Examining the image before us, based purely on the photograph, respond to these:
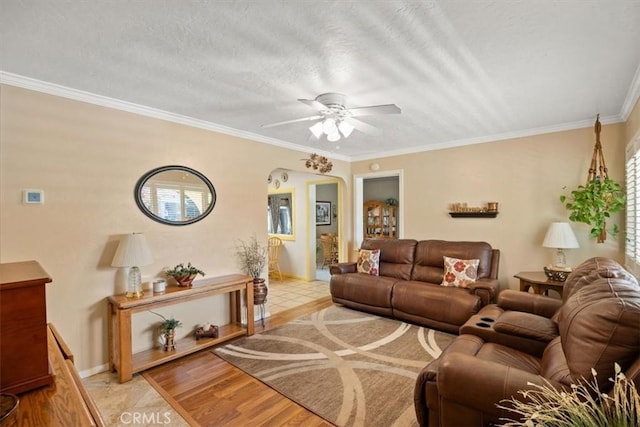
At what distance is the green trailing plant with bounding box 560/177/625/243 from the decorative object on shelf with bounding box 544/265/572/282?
49 centimetres

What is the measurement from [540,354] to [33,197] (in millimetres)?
3916

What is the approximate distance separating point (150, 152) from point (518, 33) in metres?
3.19

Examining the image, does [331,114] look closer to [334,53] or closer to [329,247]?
[334,53]

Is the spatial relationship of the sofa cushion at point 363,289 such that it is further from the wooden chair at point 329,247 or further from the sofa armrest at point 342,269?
the wooden chair at point 329,247

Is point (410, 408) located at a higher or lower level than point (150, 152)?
lower

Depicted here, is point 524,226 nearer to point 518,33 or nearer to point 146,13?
point 518,33

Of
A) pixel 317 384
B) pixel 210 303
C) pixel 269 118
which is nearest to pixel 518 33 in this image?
pixel 269 118

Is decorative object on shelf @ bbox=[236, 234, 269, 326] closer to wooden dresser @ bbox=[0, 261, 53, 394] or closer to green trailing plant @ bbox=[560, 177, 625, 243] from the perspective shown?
wooden dresser @ bbox=[0, 261, 53, 394]

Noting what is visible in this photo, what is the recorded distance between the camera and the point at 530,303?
253cm

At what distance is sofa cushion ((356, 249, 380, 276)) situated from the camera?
453 centimetres

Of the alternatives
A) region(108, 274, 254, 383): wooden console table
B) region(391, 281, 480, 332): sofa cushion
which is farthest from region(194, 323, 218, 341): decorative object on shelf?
region(391, 281, 480, 332): sofa cushion

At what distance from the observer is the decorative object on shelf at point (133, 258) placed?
262 cm

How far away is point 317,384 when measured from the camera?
2477 millimetres

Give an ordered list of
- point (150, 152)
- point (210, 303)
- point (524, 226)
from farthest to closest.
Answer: point (524, 226) < point (210, 303) < point (150, 152)
